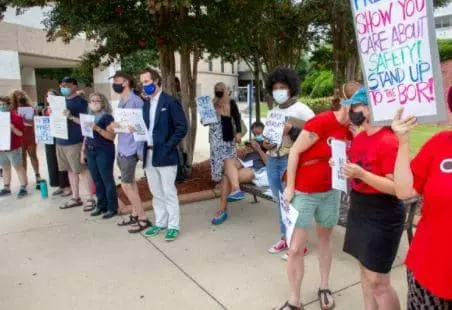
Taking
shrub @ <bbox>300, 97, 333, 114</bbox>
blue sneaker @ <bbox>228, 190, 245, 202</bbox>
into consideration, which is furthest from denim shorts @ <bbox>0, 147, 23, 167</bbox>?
shrub @ <bbox>300, 97, 333, 114</bbox>

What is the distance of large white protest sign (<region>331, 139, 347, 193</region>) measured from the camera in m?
2.40

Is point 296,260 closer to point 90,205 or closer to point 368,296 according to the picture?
point 368,296

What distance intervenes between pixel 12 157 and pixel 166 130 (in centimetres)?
350

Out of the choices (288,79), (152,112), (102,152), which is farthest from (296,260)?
(102,152)

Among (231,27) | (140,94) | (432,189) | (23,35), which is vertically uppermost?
(23,35)

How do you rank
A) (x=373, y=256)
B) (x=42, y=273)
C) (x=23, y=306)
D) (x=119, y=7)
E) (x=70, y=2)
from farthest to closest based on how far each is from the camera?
(x=119, y=7)
(x=70, y=2)
(x=42, y=273)
(x=23, y=306)
(x=373, y=256)

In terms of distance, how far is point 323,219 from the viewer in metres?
3.02

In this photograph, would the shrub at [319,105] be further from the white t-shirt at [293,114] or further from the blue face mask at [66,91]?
the white t-shirt at [293,114]

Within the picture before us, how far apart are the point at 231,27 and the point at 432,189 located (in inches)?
185

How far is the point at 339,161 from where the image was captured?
2443 mm

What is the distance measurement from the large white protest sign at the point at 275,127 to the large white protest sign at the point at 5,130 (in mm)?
4413

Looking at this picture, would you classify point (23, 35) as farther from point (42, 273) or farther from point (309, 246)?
point (309, 246)

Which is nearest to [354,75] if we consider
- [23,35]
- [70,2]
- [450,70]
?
[70,2]

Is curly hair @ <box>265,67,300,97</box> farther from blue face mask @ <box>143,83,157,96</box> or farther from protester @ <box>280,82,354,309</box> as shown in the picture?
blue face mask @ <box>143,83,157,96</box>
